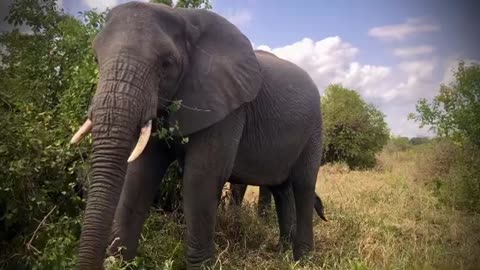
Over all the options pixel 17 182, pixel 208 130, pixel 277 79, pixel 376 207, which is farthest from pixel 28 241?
pixel 376 207

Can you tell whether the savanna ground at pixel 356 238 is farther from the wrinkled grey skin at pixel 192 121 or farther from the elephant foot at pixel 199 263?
the wrinkled grey skin at pixel 192 121

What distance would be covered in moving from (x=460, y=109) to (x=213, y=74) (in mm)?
4822

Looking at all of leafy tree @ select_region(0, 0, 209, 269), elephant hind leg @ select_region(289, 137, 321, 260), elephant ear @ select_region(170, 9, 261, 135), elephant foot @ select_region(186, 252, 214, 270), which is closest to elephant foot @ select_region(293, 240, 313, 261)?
elephant hind leg @ select_region(289, 137, 321, 260)

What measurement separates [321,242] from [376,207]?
200 centimetres

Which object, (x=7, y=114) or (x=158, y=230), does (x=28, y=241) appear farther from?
(x=158, y=230)

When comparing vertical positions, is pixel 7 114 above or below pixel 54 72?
below

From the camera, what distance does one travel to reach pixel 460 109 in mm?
8266

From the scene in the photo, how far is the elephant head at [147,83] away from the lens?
140 inches

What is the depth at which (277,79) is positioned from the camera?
5812 millimetres

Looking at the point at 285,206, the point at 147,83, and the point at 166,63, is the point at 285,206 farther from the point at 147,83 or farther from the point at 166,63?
the point at 147,83

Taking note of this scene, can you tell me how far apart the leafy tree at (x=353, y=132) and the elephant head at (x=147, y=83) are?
14.5 m

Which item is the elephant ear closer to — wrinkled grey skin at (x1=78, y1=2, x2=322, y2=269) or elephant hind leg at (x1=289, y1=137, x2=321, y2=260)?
wrinkled grey skin at (x1=78, y1=2, x2=322, y2=269)

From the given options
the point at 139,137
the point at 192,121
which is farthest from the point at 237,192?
the point at 139,137

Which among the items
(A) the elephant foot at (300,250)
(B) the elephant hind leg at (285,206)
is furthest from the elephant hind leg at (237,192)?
(A) the elephant foot at (300,250)
